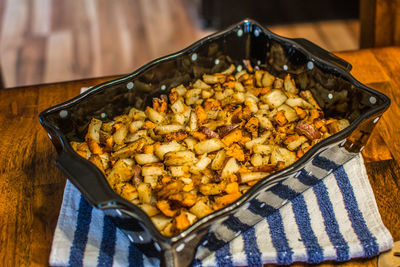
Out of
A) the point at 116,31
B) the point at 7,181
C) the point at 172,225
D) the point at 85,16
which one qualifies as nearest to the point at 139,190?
the point at 172,225

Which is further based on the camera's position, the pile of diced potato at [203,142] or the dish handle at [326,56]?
the dish handle at [326,56]

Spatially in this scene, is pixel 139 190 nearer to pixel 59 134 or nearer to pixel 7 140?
pixel 59 134

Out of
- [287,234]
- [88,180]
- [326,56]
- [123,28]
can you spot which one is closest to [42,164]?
[88,180]

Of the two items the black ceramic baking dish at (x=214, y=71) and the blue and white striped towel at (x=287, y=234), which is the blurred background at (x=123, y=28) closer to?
the black ceramic baking dish at (x=214, y=71)

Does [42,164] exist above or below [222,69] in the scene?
below

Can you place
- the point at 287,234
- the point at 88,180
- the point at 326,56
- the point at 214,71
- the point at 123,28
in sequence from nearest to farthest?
the point at 88,180
the point at 287,234
the point at 326,56
the point at 214,71
the point at 123,28

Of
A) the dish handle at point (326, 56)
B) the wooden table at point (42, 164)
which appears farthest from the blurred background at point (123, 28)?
the dish handle at point (326, 56)

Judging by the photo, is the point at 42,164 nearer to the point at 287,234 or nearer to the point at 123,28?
the point at 287,234
